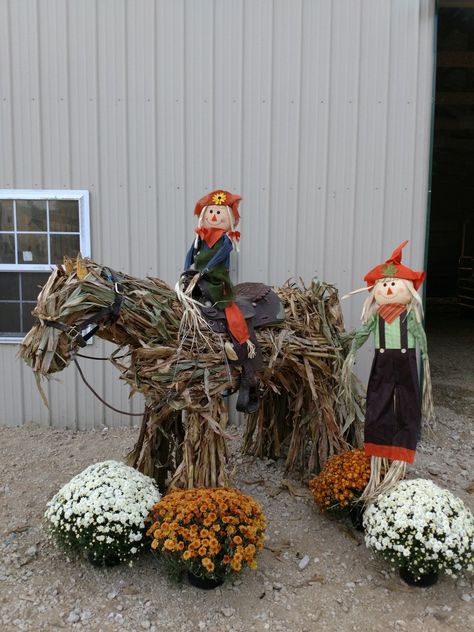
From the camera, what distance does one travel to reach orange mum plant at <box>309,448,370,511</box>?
308 cm

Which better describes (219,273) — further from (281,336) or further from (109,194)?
(109,194)

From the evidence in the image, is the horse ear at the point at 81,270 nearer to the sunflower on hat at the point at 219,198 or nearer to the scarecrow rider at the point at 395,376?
the sunflower on hat at the point at 219,198

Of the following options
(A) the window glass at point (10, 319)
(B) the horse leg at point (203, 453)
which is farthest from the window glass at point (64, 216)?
(B) the horse leg at point (203, 453)

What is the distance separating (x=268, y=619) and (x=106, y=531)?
2.93 feet

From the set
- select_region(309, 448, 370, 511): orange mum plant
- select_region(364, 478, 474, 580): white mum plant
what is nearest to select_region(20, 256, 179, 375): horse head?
select_region(309, 448, 370, 511): orange mum plant

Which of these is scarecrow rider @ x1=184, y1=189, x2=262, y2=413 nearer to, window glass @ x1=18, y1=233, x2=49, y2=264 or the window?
the window

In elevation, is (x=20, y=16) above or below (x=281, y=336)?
above

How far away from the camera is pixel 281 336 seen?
3121mm

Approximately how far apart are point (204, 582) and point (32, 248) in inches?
133

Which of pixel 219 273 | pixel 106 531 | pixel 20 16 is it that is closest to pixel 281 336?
pixel 219 273

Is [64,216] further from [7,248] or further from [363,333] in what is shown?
[363,333]

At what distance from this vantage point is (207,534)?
248 cm

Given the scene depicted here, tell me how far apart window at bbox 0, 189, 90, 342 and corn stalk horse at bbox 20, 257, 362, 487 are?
7.00 feet

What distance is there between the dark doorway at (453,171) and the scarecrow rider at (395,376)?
441 centimetres
